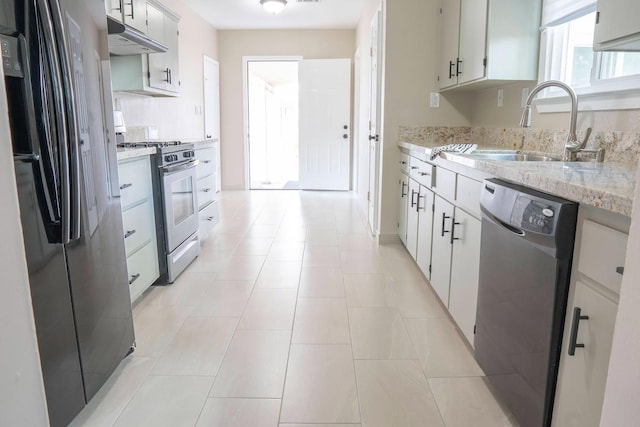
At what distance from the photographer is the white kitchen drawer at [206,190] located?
376cm

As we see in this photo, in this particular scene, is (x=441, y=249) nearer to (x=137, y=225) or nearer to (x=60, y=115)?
(x=137, y=225)

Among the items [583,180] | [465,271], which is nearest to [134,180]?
[465,271]

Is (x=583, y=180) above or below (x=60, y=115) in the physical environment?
below

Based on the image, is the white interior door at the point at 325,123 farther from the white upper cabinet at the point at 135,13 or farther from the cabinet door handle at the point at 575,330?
the cabinet door handle at the point at 575,330

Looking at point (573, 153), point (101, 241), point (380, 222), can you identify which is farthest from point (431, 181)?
point (101, 241)

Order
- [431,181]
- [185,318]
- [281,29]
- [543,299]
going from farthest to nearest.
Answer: [281,29] < [431,181] < [185,318] < [543,299]

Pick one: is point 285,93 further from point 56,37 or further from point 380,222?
point 56,37

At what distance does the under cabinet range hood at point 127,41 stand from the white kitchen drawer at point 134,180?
0.76 m

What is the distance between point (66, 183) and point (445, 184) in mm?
1805

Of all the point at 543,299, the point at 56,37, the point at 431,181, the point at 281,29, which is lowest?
the point at 543,299

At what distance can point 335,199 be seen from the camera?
6328 millimetres

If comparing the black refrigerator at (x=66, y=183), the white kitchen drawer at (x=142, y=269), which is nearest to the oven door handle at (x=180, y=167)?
the white kitchen drawer at (x=142, y=269)

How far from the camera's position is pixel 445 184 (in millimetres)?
2404

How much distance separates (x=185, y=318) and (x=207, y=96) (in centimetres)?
454
